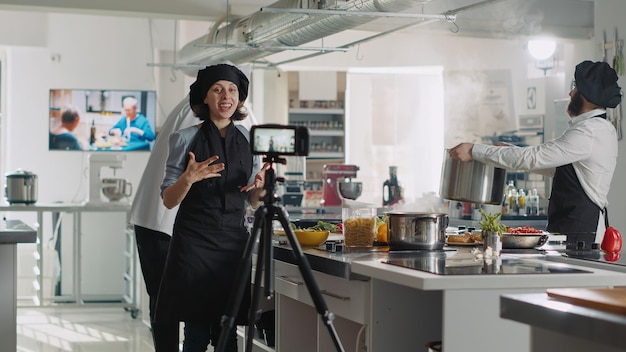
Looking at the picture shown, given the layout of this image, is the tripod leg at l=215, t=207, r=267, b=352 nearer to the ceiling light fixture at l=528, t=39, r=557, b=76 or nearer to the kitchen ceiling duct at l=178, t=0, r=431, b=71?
the kitchen ceiling duct at l=178, t=0, r=431, b=71

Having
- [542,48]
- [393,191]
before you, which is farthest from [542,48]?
[393,191]

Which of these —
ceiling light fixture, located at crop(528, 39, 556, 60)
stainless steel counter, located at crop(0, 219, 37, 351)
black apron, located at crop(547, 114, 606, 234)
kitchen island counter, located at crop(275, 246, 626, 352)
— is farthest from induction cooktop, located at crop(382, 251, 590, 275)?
ceiling light fixture, located at crop(528, 39, 556, 60)

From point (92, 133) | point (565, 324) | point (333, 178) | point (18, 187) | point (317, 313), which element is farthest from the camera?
point (92, 133)

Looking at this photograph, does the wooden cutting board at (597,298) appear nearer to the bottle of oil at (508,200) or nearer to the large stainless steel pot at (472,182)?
the large stainless steel pot at (472,182)

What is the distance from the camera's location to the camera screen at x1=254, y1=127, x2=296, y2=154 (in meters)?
2.78

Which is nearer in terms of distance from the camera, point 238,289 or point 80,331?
point 238,289

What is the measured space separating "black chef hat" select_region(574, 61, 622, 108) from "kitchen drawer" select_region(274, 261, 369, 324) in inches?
57.7

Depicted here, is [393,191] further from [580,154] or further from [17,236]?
[17,236]

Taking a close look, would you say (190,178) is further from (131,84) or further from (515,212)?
(131,84)

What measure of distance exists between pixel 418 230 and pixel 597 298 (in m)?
1.64

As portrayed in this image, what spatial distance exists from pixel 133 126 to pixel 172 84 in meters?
0.69

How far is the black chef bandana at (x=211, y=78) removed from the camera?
10.3ft

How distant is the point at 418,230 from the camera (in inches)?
123

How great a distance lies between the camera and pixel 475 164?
367cm
